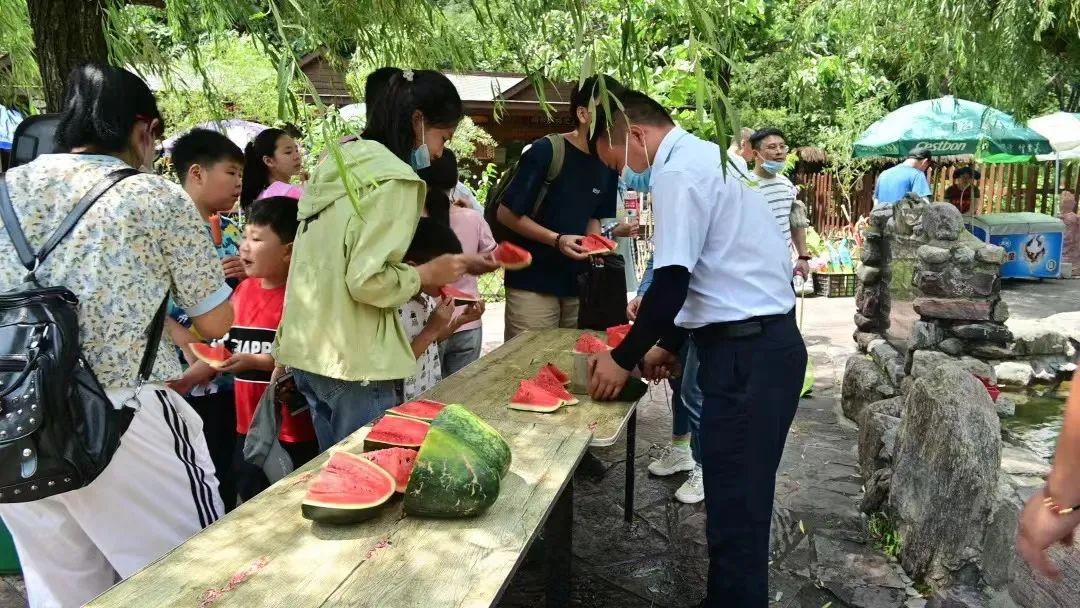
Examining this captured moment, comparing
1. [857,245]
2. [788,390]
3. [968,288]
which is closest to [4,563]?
[788,390]

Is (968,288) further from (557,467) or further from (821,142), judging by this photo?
(821,142)

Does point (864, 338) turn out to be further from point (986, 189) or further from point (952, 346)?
point (986, 189)

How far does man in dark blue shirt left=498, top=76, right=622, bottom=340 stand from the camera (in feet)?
15.3

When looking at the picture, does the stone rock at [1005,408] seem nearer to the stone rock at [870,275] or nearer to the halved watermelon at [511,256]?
the stone rock at [870,275]

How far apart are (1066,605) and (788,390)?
1.07m

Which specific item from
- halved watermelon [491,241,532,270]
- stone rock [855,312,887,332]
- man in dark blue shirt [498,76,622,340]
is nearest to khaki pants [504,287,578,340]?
man in dark blue shirt [498,76,622,340]

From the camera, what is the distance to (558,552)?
320cm

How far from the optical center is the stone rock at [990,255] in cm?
643

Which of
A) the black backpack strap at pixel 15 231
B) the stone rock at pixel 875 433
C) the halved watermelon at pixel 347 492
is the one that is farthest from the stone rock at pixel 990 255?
the black backpack strap at pixel 15 231

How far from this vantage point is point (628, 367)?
3072 millimetres

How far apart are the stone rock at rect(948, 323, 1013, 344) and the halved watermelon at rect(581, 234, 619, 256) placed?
11.7ft

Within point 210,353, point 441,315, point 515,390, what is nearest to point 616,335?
point 515,390

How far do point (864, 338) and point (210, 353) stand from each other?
660 cm

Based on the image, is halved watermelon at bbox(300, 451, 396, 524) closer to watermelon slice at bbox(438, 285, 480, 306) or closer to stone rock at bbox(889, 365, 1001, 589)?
watermelon slice at bbox(438, 285, 480, 306)
